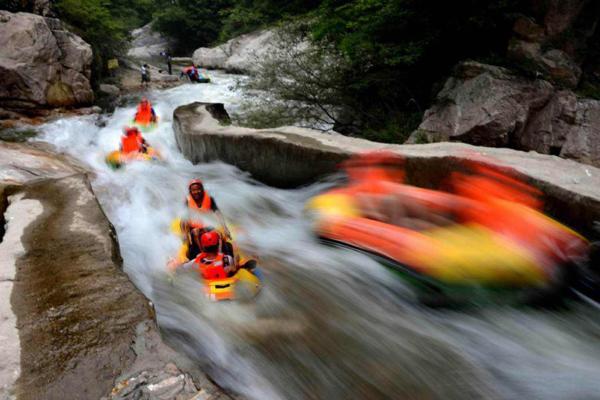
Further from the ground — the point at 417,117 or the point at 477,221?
the point at 417,117

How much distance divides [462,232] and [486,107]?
13.8ft

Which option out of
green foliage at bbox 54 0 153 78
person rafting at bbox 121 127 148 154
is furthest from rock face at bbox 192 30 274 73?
person rafting at bbox 121 127 148 154

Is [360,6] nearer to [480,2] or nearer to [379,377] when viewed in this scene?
[480,2]

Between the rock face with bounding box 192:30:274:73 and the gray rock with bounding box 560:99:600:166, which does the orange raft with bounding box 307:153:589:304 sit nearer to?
the gray rock with bounding box 560:99:600:166

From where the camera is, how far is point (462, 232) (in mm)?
3373

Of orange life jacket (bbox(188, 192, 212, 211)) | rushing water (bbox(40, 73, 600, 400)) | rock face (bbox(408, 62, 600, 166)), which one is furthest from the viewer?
rock face (bbox(408, 62, 600, 166))

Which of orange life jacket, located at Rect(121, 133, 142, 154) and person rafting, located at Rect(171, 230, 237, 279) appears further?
orange life jacket, located at Rect(121, 133, 142, 154)

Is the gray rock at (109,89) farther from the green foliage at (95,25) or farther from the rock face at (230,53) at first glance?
the rock face at (230,53)

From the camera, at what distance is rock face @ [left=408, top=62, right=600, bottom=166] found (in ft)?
21.3

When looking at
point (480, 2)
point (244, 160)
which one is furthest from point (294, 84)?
point (480, 2)

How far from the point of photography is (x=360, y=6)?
6938 mm

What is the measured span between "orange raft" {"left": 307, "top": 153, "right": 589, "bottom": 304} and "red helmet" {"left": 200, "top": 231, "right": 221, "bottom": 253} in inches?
44.7

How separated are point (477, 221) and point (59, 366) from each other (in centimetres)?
324

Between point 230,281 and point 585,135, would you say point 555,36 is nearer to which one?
point 585,135
